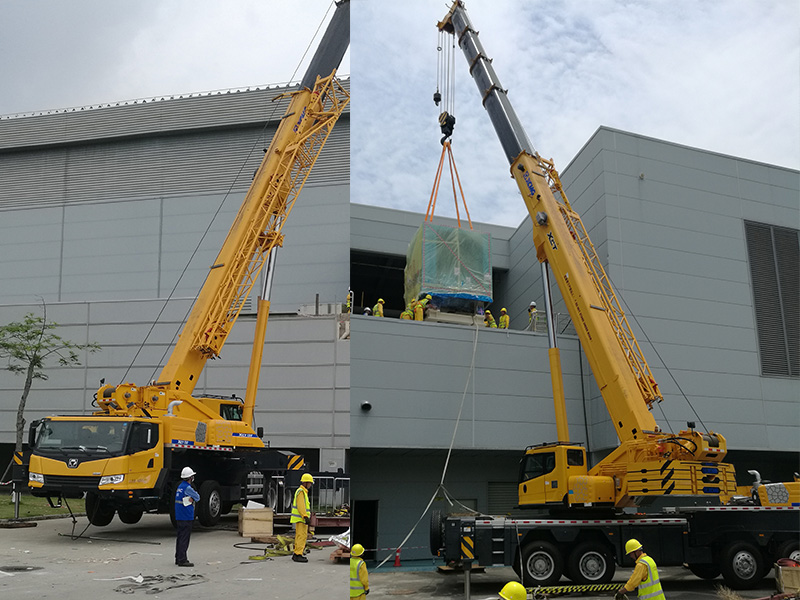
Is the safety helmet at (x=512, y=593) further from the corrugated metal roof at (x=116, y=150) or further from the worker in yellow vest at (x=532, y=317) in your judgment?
the corrugated metal roof at (x=116, y=150)

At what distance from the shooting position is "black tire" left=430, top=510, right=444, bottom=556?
5121 millimetres

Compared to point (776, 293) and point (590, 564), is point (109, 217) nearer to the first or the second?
point (590, 564)

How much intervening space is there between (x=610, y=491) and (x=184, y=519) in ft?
13.3

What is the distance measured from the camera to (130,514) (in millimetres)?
8016

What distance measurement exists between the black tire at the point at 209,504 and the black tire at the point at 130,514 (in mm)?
1835

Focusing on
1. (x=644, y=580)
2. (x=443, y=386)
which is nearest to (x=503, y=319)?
(x=443, y=386)

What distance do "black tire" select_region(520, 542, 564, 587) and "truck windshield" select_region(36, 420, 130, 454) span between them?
5.05 meters

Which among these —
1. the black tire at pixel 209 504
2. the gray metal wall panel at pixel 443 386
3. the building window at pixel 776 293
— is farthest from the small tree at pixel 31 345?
the building window at pixel 776 293

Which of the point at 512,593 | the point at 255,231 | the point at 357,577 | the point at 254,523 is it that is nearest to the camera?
the point at 512,593

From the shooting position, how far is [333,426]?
13.8 metres

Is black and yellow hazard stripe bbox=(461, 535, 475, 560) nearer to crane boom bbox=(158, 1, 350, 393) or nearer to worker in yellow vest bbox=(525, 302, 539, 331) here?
worker in yellow vest bbox=(525, 302, 539, 331)

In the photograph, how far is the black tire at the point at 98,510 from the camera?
706 cm

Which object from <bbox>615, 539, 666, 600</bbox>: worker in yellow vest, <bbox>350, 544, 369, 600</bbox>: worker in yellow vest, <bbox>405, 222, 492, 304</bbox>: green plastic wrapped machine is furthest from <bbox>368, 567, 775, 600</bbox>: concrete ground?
<bbox>405, 222, 492, 304</bbox>: green plastic wrapped machine

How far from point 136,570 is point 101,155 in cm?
330
